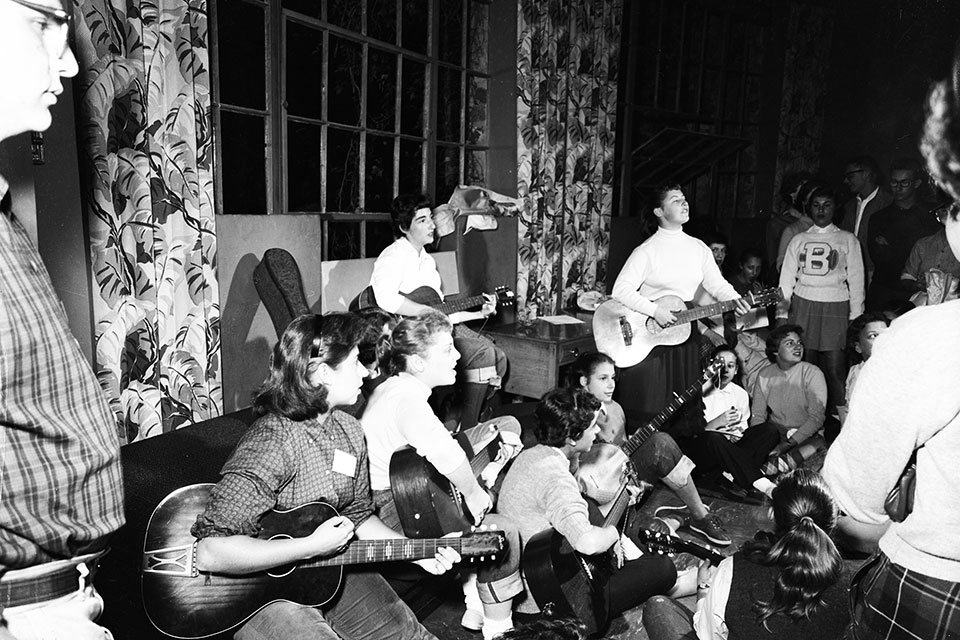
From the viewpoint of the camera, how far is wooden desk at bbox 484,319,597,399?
389 cm

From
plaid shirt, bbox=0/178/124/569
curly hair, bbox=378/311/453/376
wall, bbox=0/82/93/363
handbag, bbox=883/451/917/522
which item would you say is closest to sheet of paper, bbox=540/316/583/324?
curly hair, bbox=378/311/453/376

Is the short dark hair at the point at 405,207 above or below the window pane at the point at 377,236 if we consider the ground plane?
above

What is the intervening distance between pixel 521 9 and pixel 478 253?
141 cm

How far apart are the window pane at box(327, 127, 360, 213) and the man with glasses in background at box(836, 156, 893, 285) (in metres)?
2.26

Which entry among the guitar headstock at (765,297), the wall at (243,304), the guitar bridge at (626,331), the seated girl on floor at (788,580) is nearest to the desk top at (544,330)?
the guitar bridge at (626,331)

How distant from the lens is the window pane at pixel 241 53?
3027 mm

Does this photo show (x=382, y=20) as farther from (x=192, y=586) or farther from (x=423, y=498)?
(x=192, y=586)

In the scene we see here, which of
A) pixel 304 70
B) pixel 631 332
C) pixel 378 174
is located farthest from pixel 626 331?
pixel 304 70

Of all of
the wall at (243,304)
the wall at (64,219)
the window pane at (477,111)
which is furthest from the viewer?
the window pane at (477,111)

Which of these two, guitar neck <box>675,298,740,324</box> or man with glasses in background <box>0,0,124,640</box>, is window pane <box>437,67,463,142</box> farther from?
man with glasses in background <box>0,0,124,640</box>

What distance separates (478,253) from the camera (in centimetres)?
445

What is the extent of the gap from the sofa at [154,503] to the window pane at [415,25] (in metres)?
2.31

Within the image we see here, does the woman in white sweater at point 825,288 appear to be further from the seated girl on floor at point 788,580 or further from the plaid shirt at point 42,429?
the plaid shirt at point 42,429

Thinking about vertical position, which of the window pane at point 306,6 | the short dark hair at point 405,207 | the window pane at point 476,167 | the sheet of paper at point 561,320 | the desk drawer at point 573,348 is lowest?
→ the desk drawer at point 573,348
